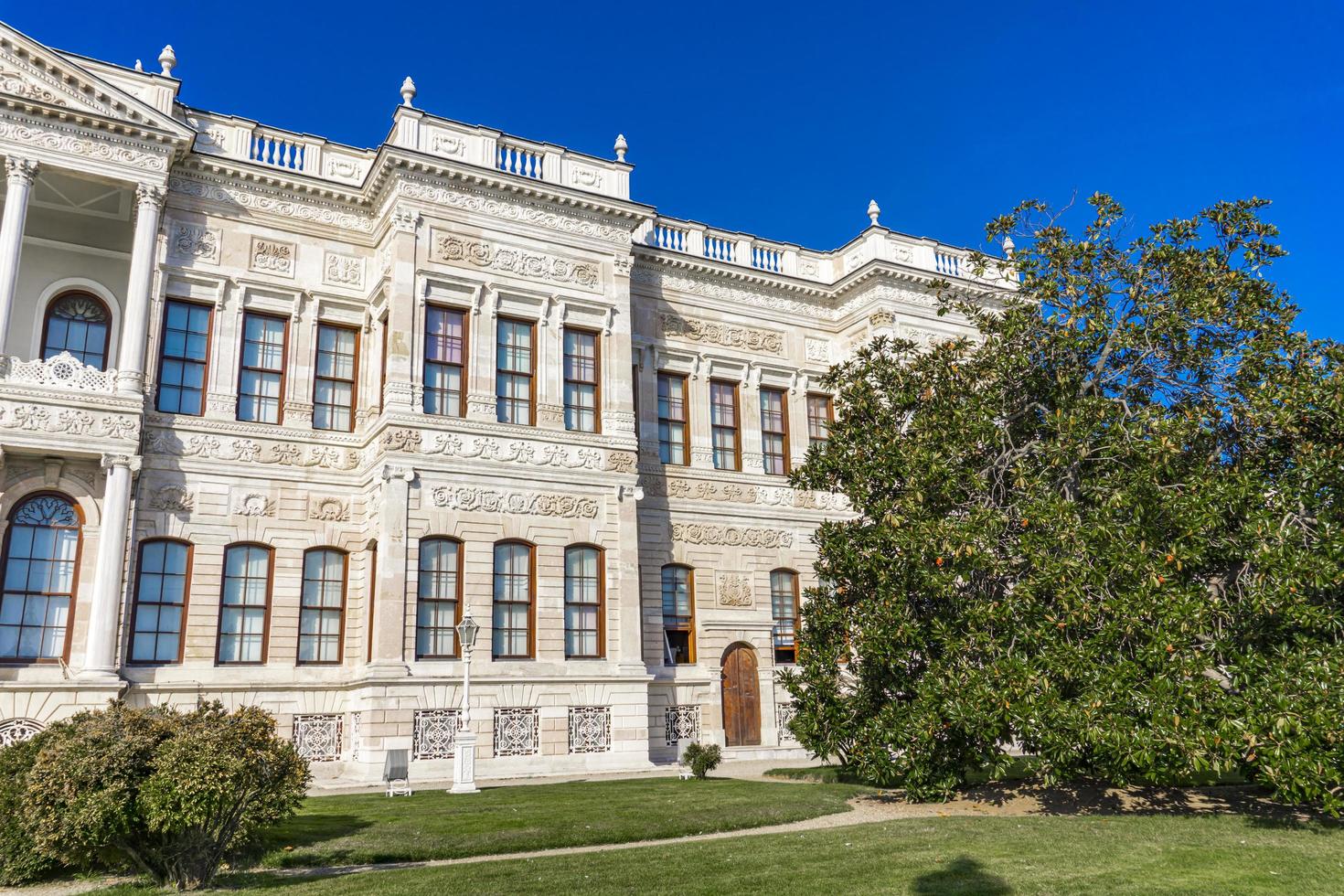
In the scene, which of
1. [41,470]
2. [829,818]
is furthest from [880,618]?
[41,470]

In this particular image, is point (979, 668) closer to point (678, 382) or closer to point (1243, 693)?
point (1243, 693)

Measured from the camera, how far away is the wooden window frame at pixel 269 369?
19391mm

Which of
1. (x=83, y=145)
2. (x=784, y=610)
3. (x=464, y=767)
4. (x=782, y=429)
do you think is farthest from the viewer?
(x=782, y=429)

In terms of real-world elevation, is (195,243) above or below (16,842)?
above

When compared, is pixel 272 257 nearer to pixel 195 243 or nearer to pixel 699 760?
pixel 195 243

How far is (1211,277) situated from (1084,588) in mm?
4879

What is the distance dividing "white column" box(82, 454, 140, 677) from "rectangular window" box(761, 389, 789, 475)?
43.7ft

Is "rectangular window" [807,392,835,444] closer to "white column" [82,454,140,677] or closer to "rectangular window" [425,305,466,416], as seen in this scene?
"rectangular window" [425,305,466,416]

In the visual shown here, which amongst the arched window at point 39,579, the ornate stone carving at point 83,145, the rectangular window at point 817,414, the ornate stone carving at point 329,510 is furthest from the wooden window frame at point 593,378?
the arched window at point 39,579

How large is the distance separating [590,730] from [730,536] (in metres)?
5.93

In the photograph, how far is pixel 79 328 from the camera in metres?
19.2

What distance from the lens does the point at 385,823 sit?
11.7 metres

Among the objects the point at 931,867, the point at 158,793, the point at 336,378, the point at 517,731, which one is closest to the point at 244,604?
the point at 336,378

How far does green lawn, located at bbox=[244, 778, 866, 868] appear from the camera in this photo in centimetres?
1021
